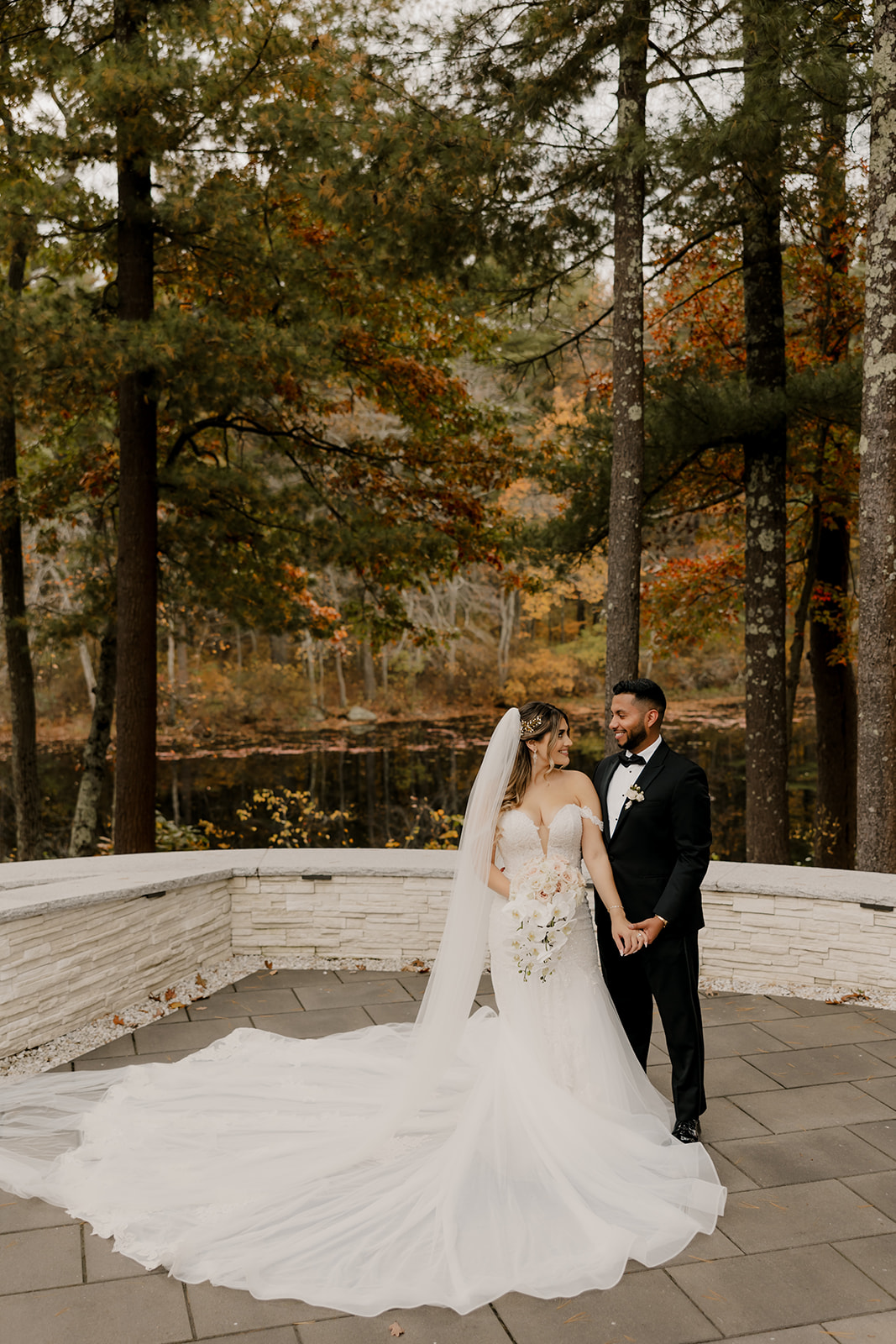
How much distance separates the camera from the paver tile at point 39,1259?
311cm

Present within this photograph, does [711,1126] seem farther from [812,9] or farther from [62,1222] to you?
[812,9]

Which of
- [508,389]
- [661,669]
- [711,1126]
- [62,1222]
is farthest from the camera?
[661,669]

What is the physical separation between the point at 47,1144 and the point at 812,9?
805cm

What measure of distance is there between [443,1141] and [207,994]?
2347 millimetres

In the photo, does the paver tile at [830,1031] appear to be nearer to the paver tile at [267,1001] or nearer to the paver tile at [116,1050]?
the paver tile at [267,1001]

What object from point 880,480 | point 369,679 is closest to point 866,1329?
point 880,480

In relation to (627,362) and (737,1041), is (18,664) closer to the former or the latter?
(627,362)

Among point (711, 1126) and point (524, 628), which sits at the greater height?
point (524, 628)

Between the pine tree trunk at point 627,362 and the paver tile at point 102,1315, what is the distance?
5079 mm

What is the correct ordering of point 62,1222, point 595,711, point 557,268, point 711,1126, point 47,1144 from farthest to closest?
point 595,711
point 557,268
point 711,1126
point 47,1144
point 62,1222

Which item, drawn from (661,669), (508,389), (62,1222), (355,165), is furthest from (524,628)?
(62,1222)

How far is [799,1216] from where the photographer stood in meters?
3.45

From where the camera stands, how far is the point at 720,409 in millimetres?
8703

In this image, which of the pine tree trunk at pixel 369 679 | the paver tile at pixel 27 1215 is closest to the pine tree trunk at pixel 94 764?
the paver tile at pixel 27 1215
